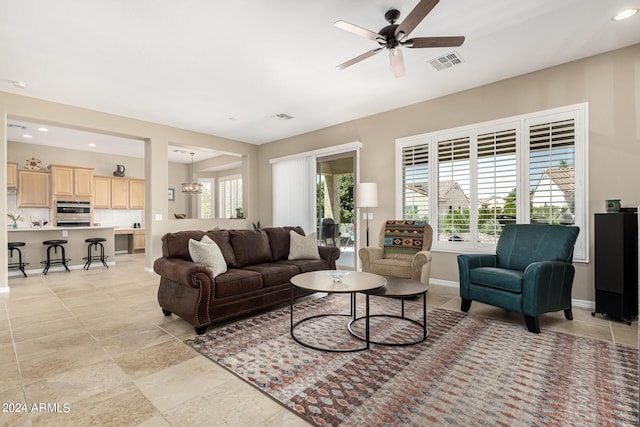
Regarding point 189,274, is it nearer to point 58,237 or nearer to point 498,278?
point 498,278

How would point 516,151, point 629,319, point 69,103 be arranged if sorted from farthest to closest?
point 69,103, point 516,151, point 629,319

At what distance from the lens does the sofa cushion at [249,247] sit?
12.9 feet

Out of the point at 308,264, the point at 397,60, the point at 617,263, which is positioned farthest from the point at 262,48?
the point at 617,263

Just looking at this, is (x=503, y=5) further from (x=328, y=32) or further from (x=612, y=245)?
(x=612, y=245)

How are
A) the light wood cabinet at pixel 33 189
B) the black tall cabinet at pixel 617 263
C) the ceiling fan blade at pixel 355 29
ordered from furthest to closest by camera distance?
the light wood cabinet at pixel 33 189 < the black tall cabinet at pixel 617 263 < the ceiling fan blade at pixel 355 29

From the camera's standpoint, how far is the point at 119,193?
30.0 ft

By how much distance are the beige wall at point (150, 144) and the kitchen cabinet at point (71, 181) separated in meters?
3.40

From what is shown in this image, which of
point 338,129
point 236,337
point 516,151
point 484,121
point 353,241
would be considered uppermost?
point 338,129

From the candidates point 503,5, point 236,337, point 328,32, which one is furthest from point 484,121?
point 236,337

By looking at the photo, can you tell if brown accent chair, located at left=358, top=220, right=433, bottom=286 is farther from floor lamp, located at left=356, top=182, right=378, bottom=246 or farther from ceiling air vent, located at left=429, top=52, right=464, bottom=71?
ceiling air vent, located at left=429, top=52, right=464, bottom=71

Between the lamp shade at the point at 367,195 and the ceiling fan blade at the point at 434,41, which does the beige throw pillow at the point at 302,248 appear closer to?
the lamp shade at the point at 367,195

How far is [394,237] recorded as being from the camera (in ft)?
15.2

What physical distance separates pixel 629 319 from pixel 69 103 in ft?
26.5

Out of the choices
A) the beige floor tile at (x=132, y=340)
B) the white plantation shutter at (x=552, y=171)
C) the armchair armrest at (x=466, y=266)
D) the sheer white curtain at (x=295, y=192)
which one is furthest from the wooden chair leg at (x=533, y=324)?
the sheer white curtain at (x=295, y=192)
